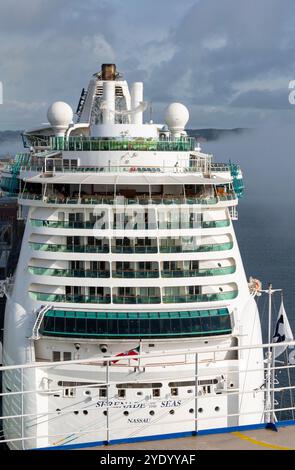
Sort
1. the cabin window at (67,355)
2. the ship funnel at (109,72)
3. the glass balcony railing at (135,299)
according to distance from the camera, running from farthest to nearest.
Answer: the ship funnel at (109,72), the cabin window at (67,355), the glass balcony railing at (135,299)

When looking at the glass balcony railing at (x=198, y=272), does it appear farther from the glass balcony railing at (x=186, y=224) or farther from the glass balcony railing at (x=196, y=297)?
the glass balcony railing at (x=186, y=224)

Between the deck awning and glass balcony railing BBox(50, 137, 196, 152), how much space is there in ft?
3.37

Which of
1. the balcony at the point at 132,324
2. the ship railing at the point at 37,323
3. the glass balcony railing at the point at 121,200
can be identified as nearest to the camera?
the balcony at the point at 132,324

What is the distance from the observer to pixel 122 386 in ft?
50.9

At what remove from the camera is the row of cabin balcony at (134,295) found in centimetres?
1591

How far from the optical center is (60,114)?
21125mm

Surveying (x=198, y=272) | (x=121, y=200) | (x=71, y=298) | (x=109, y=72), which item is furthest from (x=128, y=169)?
(x=109, y=72)

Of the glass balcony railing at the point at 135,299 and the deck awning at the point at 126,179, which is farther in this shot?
the deck awning at the point at 126,179

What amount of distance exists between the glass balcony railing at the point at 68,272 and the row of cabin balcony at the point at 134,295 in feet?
1.00

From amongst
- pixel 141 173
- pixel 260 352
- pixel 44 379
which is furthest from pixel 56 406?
pixel 141 173

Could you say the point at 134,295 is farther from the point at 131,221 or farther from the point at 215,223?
the point at 215,223

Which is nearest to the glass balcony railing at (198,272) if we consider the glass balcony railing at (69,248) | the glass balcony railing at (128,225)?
the glass balcony railing at (128,225)

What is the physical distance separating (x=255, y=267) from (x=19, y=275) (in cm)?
2854
